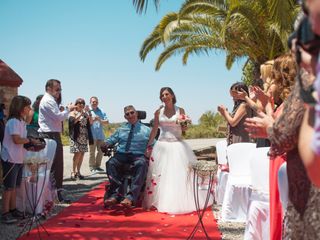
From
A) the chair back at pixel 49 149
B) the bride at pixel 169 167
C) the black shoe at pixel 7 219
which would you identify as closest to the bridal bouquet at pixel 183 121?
the bride at pixel 169 167

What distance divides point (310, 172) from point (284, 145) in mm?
445

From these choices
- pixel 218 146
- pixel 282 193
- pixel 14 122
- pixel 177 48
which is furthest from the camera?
pixel 177 48

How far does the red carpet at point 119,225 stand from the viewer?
14.3 ft

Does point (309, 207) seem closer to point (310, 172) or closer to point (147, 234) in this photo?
point (310, 172)

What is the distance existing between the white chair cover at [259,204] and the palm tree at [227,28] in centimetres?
590

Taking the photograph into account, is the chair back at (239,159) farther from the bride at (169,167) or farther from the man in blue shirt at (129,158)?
the man in blue shirt at (129,158)

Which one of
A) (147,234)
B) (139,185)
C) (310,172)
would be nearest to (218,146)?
(139,185)

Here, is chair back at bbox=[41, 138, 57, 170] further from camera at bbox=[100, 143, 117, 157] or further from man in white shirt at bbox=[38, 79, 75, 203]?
camera at bbox=[100, 143, 117, 157]

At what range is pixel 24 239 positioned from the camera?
4168mm

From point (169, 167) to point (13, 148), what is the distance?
2.30m

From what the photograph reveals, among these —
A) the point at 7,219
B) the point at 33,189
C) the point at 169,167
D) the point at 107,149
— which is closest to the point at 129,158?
the point at 107,149

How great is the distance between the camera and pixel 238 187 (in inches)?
196

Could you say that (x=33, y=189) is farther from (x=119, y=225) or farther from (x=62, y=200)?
(x=119, y=225)

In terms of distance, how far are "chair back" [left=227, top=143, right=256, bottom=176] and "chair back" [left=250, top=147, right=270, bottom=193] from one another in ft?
5.83
